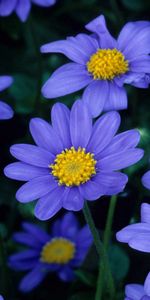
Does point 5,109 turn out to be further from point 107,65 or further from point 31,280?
point 31,280

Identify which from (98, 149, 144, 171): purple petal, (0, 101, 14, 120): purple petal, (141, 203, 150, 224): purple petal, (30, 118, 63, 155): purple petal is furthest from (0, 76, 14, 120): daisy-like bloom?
(141, 203, 150, 224): purple petal

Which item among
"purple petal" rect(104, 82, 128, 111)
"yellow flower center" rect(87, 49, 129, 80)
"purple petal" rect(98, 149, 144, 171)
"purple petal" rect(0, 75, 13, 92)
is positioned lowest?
"purple petal" rect(98, 149, 144, 171)

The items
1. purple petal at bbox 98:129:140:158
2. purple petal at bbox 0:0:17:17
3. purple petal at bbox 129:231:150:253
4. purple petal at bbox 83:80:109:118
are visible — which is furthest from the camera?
purple petal at bbox 0:0:17:17

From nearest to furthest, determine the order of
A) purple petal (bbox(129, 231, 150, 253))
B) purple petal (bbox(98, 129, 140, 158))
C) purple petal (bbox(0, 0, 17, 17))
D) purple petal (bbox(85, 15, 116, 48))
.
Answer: purple petal (bbox(129, 231, 150, 253)), purple petal (bbox(98, 129, 140, 158)), purple petal (bbox(85, 15, 116, 48)), purple petal (bbox(0, 0, 17, 17))

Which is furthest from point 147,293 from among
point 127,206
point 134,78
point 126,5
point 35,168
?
point 126,5

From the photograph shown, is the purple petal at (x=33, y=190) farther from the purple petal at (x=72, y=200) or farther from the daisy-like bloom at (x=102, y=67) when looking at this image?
the daisy-like bloom at (x=102, y=67)

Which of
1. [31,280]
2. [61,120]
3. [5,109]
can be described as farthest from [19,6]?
[31,280]

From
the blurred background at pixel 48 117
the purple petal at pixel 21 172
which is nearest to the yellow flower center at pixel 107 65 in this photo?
the blurred background at pixel 48 117

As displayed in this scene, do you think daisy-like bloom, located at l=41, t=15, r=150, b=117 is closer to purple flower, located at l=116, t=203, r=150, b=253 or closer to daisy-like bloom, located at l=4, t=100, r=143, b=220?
daisy-like bloom, located at l=4, t=100, r=143, b=220
